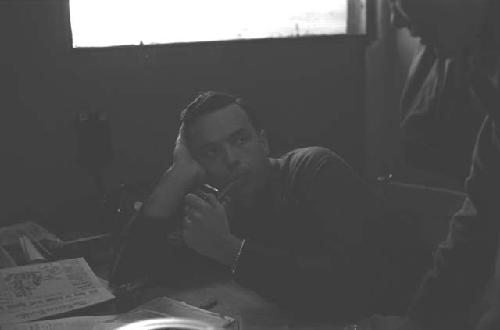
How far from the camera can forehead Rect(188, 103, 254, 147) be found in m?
1.71

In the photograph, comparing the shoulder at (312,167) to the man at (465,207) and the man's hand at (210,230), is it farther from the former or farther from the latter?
the man at (465,207)

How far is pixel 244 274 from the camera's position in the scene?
1.43m

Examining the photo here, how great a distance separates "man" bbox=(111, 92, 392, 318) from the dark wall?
33 centimetres

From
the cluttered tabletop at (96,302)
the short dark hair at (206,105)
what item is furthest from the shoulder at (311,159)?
the cluttered tabletop at (96,302)

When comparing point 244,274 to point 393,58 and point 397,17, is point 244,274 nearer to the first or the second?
point 397,17

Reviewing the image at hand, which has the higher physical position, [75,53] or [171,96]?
[75,53]

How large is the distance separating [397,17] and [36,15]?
123cm

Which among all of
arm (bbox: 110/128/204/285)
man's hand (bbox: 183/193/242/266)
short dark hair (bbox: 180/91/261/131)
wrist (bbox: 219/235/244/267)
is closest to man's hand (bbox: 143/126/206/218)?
arm (bbox: 110/128/204/285)

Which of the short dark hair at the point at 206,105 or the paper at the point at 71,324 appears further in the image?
the short dark hair at the point at 206,105

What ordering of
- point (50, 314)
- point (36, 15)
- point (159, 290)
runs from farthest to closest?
point (36, 15), point (159, 290), point (50, 314)

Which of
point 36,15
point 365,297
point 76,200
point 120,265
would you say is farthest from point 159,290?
point 36,15

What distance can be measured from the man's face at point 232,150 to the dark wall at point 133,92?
1.41 feet

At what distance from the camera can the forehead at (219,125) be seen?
5.61 feet

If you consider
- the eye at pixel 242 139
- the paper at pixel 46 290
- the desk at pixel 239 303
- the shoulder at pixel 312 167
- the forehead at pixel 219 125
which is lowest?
the desk at pixel 239 303
